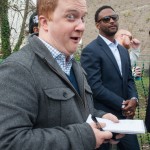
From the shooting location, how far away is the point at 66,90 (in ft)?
6.15

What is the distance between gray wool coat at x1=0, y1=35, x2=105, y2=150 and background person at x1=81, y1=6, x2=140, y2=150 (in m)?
1.70

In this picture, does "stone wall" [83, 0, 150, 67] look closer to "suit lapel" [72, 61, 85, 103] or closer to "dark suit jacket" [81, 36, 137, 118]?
"dark suit jacket" [81, 36, 137, 118]

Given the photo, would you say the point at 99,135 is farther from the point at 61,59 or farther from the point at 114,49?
the point at 114,49

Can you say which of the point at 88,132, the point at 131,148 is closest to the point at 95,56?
the point at 131,148

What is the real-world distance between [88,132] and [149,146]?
12.7 ft

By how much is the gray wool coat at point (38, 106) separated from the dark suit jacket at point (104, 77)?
1693 mm

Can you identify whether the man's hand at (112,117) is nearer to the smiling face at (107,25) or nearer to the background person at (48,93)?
the background person at (48,93)

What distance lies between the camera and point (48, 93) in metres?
1.78

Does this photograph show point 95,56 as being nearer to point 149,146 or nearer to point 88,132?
point 88,132

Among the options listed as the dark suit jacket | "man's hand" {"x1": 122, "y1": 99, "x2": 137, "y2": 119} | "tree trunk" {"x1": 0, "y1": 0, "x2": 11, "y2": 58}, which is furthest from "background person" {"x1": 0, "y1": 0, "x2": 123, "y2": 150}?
"tree trunk" {"x1": 0, "y1": 0, "x2": 11, "y2": 58}

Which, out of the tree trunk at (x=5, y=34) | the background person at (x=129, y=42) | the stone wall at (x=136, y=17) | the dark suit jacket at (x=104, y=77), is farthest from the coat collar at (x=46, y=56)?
the stone wall at (x=136, y=17)

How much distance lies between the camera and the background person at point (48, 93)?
1.64 meters

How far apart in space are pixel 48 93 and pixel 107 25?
2360 mm

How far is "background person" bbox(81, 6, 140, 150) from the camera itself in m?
3.65
